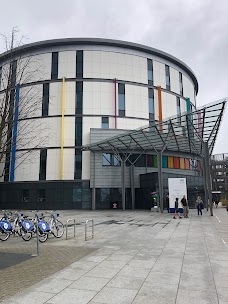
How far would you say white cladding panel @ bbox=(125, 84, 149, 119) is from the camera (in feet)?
133

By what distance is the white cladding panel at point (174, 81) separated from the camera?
45.3 metres

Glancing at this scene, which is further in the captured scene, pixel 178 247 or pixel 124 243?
pixel 124 243

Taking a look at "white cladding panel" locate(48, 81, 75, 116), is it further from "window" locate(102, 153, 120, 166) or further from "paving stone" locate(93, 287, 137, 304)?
"paving stone" locate(93, 287, 137, 304)

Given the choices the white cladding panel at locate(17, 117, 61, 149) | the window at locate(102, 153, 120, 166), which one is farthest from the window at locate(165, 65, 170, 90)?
the white cladding panel at locate(17, 117, 61, 149)

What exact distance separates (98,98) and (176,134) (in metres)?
13.3

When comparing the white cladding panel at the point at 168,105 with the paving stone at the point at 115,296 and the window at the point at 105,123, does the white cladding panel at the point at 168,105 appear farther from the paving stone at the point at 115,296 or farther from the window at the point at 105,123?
the paving stone at the point at 115,296

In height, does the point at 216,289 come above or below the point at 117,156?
below

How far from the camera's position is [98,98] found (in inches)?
1569

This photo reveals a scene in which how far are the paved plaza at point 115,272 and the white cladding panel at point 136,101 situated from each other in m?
31.3

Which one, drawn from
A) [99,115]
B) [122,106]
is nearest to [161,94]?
[122,106]

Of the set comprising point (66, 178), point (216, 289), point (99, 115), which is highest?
point (99, 115)

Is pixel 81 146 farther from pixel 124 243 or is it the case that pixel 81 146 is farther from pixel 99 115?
pixel 124 243

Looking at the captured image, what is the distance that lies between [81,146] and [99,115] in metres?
5.29

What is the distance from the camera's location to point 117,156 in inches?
1457
